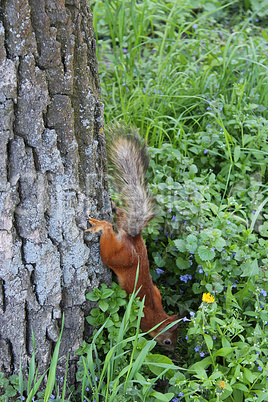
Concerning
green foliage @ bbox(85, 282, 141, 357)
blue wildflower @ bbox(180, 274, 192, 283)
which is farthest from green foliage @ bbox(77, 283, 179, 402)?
blue wildflower @ bbox(180, 274, 192, 283)

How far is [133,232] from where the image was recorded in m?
1.88

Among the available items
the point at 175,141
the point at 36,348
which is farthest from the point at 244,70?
the point at 36,348

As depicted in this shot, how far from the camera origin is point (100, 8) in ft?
12.6

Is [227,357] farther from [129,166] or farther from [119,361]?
[129,166]

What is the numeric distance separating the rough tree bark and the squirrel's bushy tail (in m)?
0.25

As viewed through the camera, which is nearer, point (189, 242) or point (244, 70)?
point (189, 242)

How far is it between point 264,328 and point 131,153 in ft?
3.43

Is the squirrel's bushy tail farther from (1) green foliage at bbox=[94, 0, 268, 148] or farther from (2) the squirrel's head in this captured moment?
(2) the squirrel's head

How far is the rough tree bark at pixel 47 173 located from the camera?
125cm

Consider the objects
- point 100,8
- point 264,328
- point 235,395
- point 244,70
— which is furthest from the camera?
point 100,8

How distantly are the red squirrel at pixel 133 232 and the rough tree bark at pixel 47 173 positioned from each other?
0.33ft

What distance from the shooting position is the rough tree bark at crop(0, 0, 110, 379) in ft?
4.10

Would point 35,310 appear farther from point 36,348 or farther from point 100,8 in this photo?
point 100,8

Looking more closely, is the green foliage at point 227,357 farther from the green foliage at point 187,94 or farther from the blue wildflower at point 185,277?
the green foliage at point 187,94
